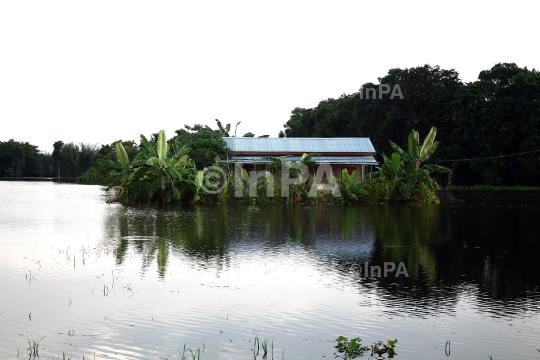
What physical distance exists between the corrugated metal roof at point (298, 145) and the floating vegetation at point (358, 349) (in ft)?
91.6

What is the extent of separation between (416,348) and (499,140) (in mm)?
39879

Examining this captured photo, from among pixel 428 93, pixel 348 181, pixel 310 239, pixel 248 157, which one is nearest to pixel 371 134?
pixel 428 93

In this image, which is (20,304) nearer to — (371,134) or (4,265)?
(4,265)

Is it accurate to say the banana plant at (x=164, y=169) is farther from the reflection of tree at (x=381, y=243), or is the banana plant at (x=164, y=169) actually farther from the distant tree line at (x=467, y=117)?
the distant tree line at (x=467, y=117)

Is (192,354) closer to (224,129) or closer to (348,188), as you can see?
(348,188)

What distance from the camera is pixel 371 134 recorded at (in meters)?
48.5

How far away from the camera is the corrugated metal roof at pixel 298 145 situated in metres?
33.3

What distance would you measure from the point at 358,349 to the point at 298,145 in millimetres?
29357

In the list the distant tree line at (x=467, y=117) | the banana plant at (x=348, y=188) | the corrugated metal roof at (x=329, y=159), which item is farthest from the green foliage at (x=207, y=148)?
the distant tree line at (x=467, y=117)

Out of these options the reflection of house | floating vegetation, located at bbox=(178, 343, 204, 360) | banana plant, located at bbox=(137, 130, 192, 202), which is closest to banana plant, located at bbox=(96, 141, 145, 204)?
banana plant, located at bbox=(137, 130, 192, 202)

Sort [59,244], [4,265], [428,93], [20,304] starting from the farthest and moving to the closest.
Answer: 1. [428,93]
2. [59,244]
3. [4,265]
4. [20,304]

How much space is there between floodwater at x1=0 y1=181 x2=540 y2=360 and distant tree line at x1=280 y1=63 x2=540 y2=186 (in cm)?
2849

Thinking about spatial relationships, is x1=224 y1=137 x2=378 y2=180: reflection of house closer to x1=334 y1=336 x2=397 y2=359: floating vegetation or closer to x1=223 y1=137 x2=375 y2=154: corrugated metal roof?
x1=223 y1=137 x2=375 y2=154: corrugated metal roof

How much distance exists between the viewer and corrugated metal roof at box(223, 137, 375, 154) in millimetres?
33344
